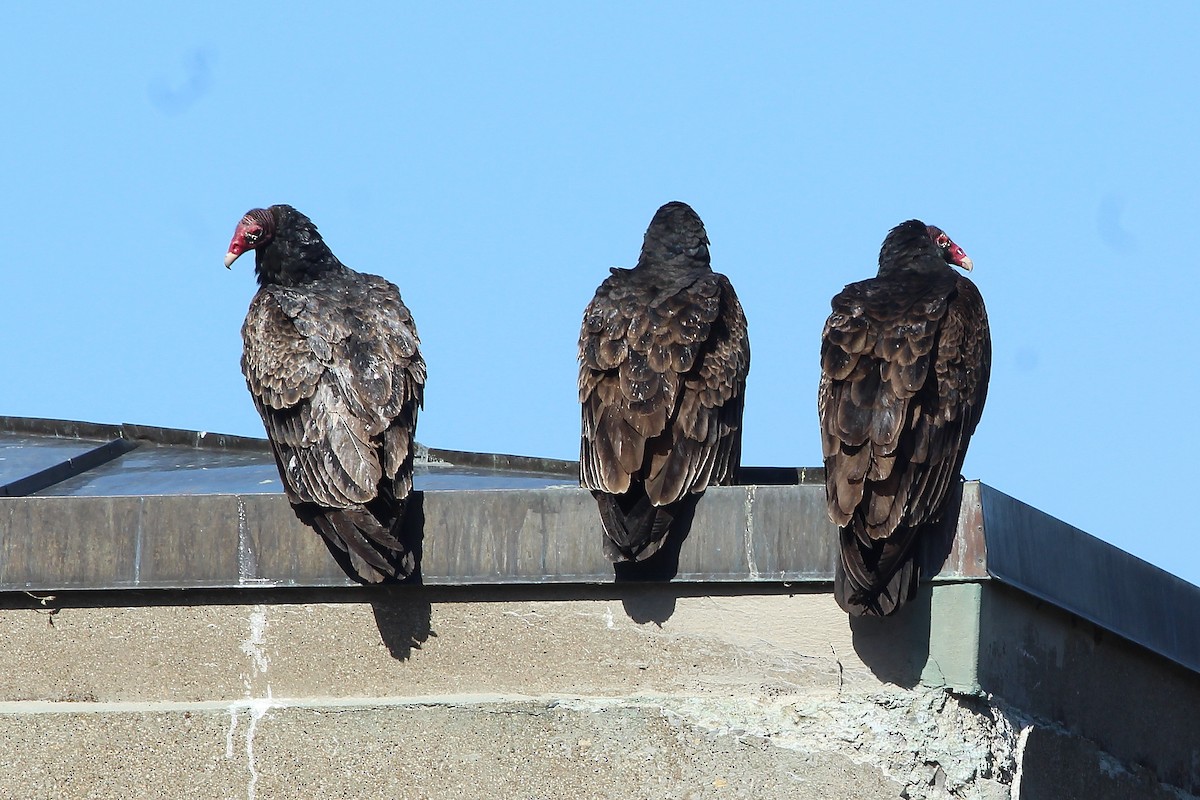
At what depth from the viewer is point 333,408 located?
5320mm

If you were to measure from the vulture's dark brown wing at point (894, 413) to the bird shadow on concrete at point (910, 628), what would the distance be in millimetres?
96

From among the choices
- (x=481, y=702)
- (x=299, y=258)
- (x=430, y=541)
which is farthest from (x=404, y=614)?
(x=299, y=258)

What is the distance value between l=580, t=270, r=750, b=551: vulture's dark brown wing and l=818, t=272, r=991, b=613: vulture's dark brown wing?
38 cm

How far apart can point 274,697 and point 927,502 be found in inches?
76.7

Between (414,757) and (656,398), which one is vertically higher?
(656,398)

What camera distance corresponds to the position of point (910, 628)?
484cm

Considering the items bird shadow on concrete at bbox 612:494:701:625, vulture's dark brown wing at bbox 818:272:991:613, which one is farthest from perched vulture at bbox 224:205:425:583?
vulture's dark brown wing at bbox 818:272:991:613

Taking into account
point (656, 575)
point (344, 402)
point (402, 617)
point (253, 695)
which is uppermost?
point (344, 402)

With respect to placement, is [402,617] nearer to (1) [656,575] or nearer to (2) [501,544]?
(2) [501,544]

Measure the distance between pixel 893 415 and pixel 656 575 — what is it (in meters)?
0.81

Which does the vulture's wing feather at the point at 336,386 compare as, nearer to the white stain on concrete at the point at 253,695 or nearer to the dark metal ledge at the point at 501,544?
the dark metal ledge at the point at 501,544

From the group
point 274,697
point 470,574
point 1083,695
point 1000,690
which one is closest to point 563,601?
point 470,574

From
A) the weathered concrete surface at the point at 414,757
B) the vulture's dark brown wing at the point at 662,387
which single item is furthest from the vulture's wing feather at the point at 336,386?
the weathered concrete surface at the point at 414,757

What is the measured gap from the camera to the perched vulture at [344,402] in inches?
197
